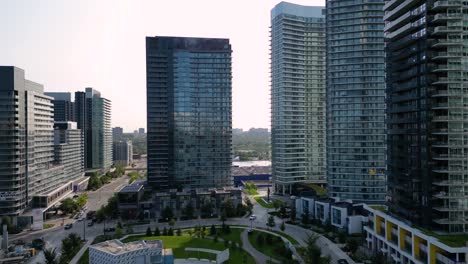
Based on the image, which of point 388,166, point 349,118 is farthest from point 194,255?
point 349,118

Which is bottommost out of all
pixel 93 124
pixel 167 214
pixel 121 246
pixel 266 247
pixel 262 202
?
pixel 266 247

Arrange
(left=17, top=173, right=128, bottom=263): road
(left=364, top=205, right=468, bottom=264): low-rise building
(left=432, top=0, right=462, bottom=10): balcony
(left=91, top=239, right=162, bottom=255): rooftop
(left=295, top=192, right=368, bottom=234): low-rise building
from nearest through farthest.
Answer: (left=364, top=205, right=468, bottom=264): low-rise building → (left=91, top=239, right=162, bottom=255): rooftop → (left=432, top=0, right=462, bottom=10): balcony → (left=17, top=173, right=128, bottom=263): road → (left=295, top=192, right=368, bottom=234): low-rise building

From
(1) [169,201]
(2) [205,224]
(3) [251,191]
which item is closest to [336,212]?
(2) [205,224]

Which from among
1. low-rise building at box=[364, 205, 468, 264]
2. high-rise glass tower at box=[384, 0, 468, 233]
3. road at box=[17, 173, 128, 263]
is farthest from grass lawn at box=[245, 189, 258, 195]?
high-rise glass tower at box=[384, 0, 468, 233]

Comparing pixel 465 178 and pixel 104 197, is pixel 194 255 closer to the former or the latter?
pixel 465 178

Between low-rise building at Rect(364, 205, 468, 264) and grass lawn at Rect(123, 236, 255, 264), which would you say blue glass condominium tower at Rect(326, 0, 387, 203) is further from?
grass lawn at Rect(123, 236, 255, 264)

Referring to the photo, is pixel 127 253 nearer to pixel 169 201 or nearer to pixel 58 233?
pixel 58 233
